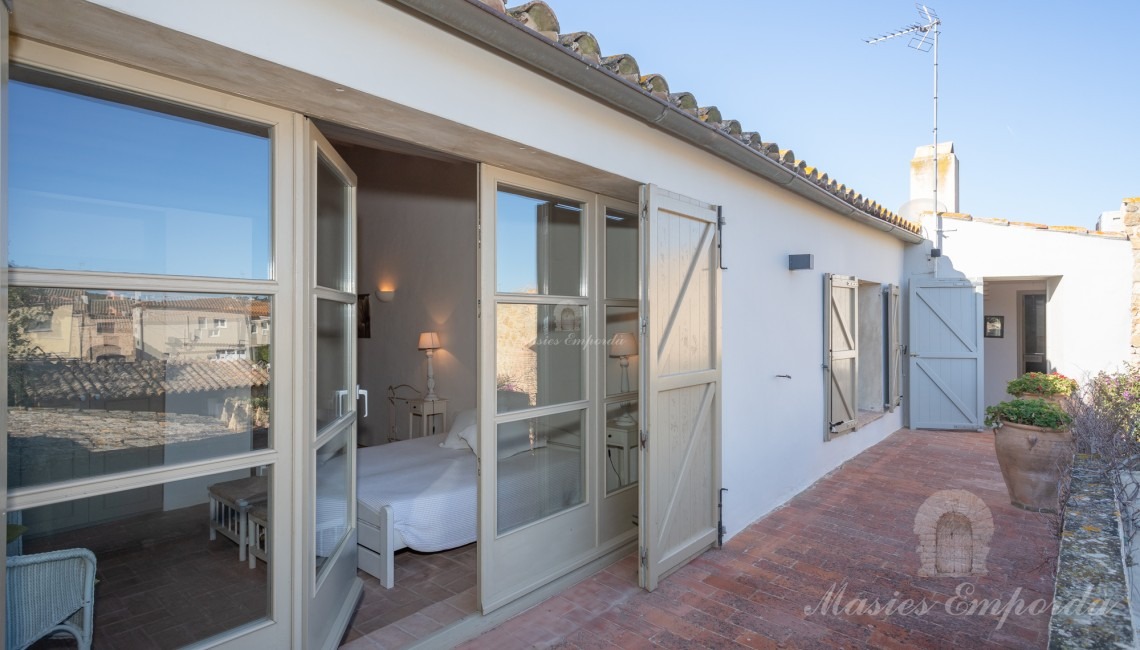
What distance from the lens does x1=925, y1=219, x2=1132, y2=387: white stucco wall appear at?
7.43 metres

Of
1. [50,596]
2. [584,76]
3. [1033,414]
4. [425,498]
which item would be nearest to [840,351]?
[1033,414]

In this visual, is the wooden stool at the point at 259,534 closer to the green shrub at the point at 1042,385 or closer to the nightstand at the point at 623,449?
the nightstand at the point at 623,449

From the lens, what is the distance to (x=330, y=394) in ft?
9.14

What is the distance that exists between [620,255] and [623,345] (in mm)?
629

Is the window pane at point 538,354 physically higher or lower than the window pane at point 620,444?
higher

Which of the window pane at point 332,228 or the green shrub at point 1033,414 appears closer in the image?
the window pane at point 332,228

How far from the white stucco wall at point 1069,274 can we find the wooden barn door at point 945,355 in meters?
0.49

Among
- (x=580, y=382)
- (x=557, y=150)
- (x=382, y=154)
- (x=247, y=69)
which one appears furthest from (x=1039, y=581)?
(x=382, y=154)

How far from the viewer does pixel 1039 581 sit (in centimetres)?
350

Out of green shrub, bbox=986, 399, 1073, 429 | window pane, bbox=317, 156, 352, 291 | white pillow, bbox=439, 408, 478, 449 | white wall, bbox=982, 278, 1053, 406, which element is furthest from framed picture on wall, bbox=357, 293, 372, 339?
white wall, bbox=982, 278, 1053, 406

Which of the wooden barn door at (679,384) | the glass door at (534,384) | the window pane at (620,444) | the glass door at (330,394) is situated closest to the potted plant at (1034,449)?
the wooden barn door at (679,384)

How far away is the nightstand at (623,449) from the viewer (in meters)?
3.91

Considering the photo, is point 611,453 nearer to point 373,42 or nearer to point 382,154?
point 373,42

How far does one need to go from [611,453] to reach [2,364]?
3.11 m
